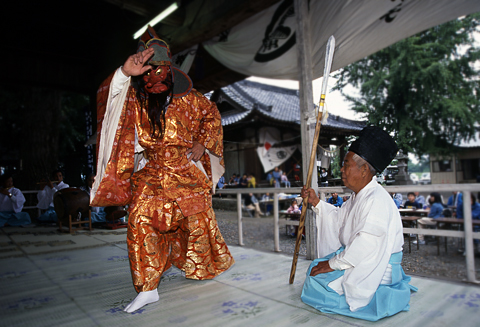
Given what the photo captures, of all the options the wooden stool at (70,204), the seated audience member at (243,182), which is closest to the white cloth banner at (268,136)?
the seated audience member at (243,182)

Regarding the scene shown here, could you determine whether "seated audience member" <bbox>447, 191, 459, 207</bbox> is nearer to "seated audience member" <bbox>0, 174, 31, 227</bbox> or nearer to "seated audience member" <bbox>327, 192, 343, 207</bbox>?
"seated audience member" <bbox>327, 192, 343, 207</bbox>

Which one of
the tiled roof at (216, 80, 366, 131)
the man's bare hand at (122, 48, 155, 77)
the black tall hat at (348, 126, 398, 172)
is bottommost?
the black tall hat at (348, 126, 398, 172)

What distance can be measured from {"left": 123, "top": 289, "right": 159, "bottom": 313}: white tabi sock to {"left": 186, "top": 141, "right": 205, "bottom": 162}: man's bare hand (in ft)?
3.20

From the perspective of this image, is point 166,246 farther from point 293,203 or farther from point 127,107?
point 293,203

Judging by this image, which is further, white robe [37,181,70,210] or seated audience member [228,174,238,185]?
white robe [37,181,70,210]

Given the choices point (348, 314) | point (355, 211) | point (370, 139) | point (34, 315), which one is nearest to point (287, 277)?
point (348, 314)

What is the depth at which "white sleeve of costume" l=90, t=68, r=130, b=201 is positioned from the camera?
82.8 inches

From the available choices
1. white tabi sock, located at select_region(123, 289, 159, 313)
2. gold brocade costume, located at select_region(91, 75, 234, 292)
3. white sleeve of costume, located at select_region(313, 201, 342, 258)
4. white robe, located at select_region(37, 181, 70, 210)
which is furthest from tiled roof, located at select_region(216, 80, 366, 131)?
white robe, located at select_region(37, 181, 70, 210)

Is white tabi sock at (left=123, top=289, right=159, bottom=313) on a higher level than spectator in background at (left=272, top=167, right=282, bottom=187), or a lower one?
lower

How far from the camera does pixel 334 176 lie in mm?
2854

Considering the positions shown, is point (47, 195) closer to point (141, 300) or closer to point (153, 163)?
point (153, 163)

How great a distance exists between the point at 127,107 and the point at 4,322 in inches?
57.4

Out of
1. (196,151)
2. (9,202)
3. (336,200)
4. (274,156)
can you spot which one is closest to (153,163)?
(196,151)

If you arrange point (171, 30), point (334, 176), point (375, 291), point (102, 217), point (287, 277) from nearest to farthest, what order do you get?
point (375, 291)
point (287, 277)
point (334, 176)
point (171, 30)
point (102, 217)
